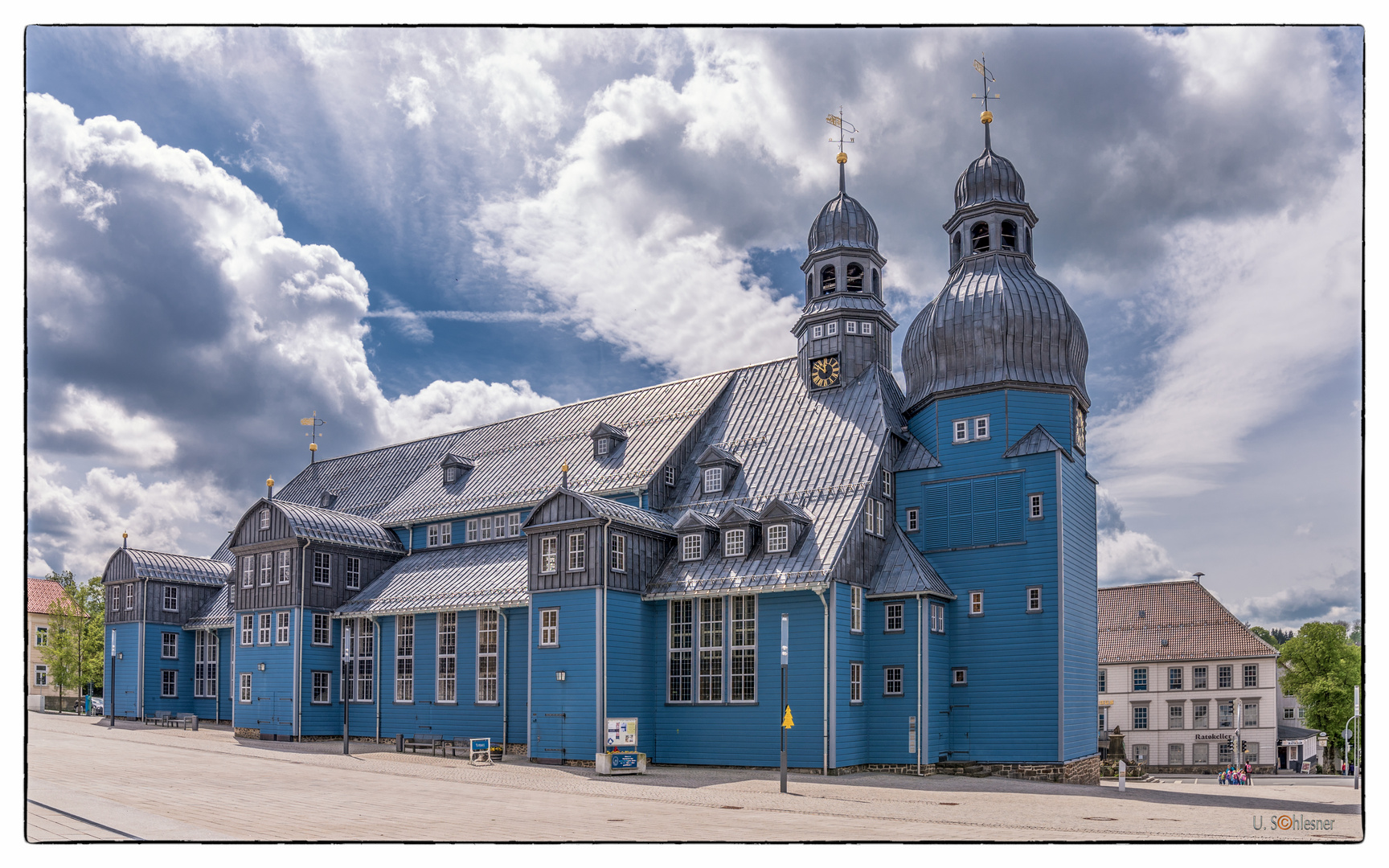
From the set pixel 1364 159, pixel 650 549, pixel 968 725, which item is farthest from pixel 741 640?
pixel 1364 159

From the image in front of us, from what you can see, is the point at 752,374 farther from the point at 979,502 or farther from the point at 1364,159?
the point at 1364,159

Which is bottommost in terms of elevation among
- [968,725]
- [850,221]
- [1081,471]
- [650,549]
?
[968,725]

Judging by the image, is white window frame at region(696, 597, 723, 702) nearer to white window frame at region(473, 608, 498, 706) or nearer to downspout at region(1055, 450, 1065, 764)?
white window frame at region(473, 608, 498, 706)

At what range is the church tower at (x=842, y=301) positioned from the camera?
40.5 metres

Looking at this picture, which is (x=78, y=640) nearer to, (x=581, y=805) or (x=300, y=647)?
(x=300, y=647)

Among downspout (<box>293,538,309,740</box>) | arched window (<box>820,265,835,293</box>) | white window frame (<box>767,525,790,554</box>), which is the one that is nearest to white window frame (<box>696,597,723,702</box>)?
white window frame (<box>767,525,790,554</box>)

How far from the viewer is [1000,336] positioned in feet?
117

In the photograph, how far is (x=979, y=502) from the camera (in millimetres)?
35312

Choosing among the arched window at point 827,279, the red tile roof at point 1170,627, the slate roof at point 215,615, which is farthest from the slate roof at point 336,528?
the red tile roof at point 1170,627

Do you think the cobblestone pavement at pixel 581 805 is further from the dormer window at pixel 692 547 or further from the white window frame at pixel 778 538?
the white window frame at pixel 778 538

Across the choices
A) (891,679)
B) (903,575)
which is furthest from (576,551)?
(891,679)

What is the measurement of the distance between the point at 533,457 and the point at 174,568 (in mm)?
21820

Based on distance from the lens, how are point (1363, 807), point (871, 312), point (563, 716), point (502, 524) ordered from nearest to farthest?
point (1363, 807) < point (563, 716) < point (871, 312) < point (502, 524)

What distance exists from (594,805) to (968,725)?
50.0 ft
